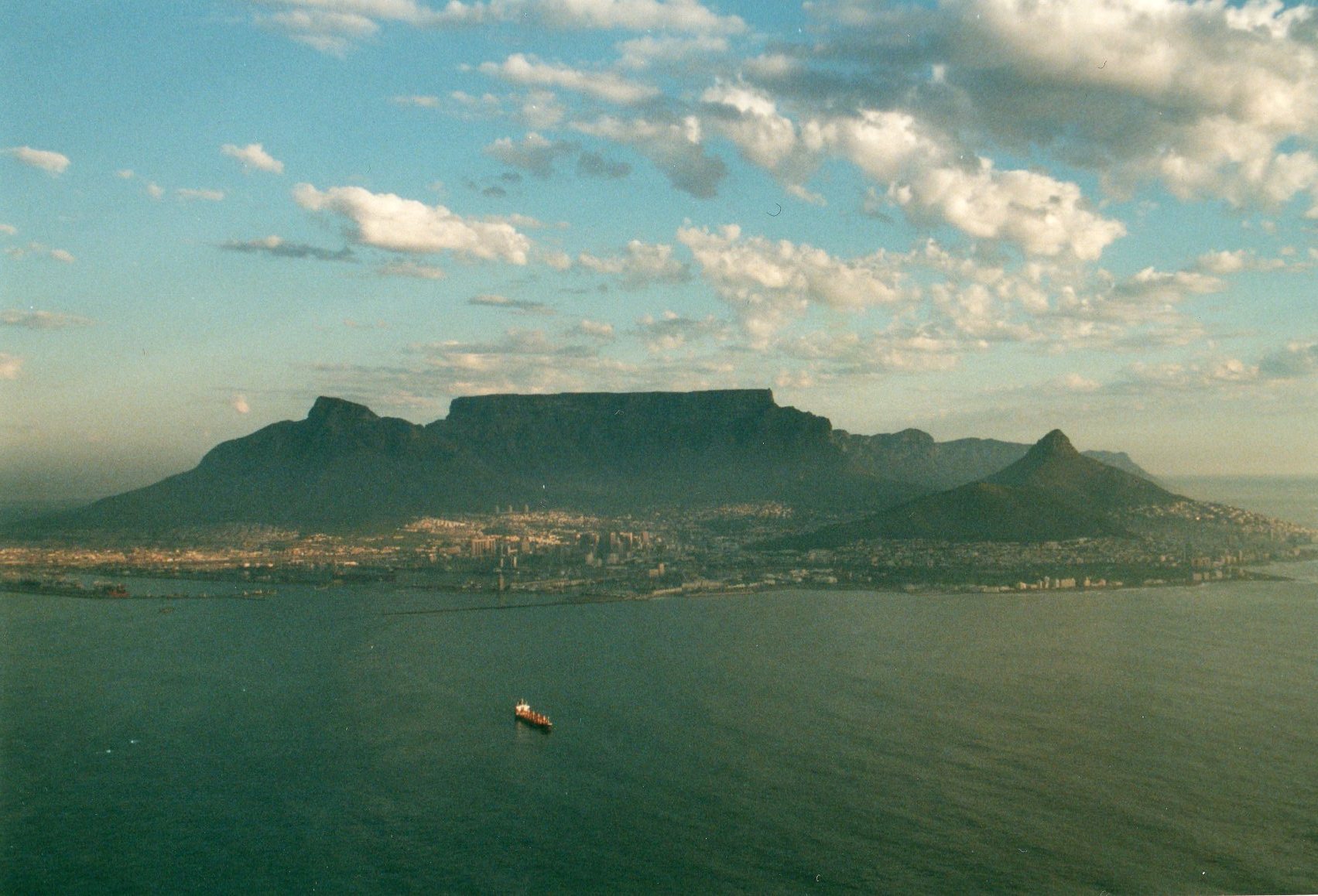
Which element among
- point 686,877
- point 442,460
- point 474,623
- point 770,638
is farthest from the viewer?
point 442,460

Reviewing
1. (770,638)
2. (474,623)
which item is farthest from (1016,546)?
(474,623)

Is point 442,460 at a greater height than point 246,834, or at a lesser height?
greater

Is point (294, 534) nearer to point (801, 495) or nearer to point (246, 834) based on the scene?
point (801, 495)

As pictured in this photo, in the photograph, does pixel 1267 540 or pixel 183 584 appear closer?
pixel 183 584

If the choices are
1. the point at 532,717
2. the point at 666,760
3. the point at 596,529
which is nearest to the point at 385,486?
the point at 596,529

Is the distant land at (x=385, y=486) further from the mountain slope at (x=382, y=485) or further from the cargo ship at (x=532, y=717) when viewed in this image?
the cargo ship at (x=532, y=717)

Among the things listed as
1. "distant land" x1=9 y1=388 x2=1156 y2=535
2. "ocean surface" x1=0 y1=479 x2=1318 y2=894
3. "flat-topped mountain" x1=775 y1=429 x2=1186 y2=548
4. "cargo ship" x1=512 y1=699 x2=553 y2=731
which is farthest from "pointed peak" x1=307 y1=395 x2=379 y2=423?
"cargo ship" x1=512 y1=699 x2=553 y2=731

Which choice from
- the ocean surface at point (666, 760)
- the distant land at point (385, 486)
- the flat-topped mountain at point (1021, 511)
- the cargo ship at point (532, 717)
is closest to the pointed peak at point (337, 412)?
the distant land at point (385, 486)

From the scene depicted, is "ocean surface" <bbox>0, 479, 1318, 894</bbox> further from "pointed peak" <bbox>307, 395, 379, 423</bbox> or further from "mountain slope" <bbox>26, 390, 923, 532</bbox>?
"pointed peak" <bbox>307, 395, 379, 423</bbox>
